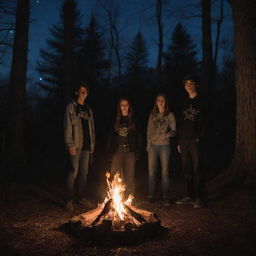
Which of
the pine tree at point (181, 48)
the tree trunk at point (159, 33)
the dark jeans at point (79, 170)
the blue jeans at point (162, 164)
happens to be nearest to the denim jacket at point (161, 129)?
the blue jeans at point (162, 164)

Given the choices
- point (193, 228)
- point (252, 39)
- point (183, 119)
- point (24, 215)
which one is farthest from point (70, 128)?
point (252, 39)

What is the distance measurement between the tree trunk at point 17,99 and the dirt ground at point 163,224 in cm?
237

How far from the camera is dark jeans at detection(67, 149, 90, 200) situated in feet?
20.9

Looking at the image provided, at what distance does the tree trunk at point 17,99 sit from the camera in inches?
388

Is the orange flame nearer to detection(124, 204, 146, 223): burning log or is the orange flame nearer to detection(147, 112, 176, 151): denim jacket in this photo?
detection(124, 204, 146, 223): burning log

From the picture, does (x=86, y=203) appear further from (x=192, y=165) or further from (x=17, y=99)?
(x=17, y=99)

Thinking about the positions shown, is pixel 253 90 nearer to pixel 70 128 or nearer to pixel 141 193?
pixel 141 193

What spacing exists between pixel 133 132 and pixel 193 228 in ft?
8.32

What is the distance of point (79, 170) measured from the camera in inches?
266

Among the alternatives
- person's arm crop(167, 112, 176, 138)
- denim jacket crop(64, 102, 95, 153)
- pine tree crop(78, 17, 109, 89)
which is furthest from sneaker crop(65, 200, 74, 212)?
pine tree crop(78, 17, 109, 89)

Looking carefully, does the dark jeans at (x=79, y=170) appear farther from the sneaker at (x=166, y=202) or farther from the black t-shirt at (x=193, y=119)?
the black t-shirt at (x=193, y=119)

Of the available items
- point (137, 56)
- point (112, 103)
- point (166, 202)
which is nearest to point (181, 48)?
point (137, 56)

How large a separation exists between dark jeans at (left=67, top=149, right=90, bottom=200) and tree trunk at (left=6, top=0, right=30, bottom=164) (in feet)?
12.7

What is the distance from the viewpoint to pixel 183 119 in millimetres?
6746
